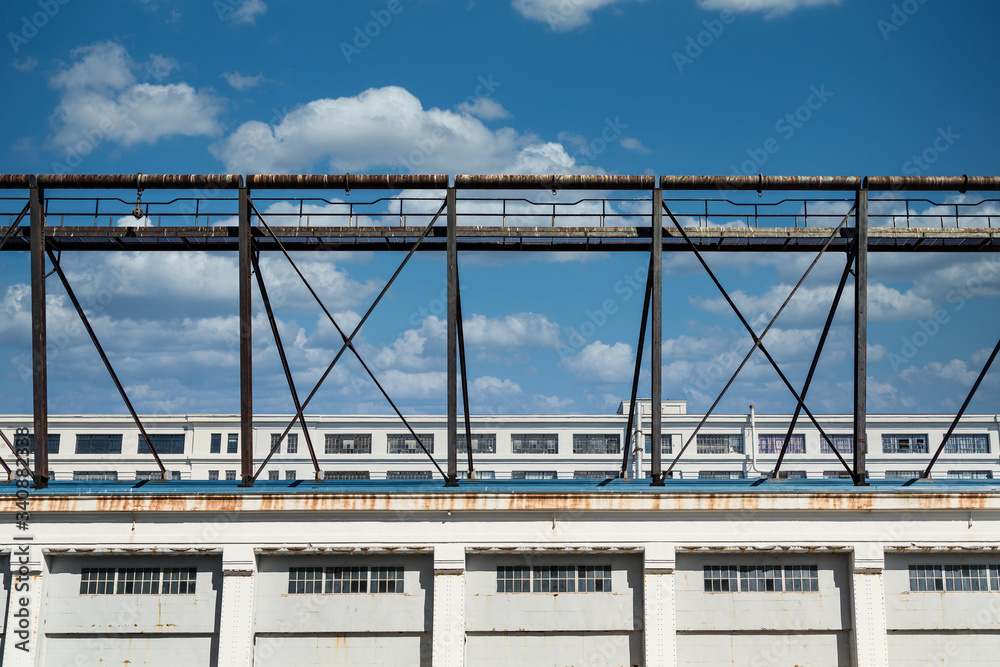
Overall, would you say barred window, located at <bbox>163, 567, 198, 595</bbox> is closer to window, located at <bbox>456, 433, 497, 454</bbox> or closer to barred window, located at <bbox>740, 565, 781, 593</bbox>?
barred window, located at <bbox>740, 565, 781, 593</bbox>

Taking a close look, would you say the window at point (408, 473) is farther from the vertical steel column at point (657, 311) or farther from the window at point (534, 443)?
the vertical steel column at point (657, 311)

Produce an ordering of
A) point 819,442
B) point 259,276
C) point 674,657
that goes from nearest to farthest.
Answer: point 674,657, point 259,276, point 819,442

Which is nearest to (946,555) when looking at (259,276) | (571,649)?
(571,649)

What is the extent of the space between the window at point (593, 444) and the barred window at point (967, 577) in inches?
1970

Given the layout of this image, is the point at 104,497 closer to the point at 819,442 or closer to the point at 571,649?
the point at 571,649

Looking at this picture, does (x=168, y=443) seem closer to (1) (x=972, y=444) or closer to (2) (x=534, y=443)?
(2) (x=534, y=443)

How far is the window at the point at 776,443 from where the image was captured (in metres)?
69.4

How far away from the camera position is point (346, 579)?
19531 mm

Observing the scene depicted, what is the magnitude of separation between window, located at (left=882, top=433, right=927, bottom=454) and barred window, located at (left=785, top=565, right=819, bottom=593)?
56.0 metres

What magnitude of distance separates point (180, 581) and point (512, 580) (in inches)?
291

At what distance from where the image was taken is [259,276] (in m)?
22.2

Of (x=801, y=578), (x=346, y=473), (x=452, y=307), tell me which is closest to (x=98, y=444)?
(x=346, y=473)

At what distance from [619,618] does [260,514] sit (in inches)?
324

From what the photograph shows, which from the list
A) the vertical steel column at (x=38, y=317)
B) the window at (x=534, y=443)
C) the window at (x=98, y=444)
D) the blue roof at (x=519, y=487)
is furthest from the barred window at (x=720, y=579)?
the window at (x=98, y=444)
